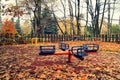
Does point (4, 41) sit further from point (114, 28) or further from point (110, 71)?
point (114, 28)

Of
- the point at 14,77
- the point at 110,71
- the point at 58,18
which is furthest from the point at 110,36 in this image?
the point at 14,77

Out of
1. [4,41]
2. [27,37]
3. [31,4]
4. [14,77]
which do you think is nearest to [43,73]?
[14,77]

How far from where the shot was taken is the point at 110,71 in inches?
245

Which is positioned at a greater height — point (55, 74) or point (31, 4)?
point (31, 4)

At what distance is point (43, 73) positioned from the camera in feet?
19.2

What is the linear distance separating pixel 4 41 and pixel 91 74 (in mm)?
15723

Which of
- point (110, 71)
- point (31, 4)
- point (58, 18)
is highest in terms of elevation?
point (31, 4)

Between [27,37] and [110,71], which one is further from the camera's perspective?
[27,37]

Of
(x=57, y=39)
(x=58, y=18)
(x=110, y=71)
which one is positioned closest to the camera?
(x=110, y=71)

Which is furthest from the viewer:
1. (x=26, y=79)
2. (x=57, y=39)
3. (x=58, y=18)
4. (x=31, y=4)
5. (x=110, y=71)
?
(x=58, y=18)

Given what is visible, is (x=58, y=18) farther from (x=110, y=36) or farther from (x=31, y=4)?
(x=110, y=36)

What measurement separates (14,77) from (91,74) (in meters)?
2.64

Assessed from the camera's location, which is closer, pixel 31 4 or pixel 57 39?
pixel 57 39

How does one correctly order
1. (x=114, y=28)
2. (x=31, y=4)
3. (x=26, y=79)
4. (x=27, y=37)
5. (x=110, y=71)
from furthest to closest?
(x=114, y=28)
(x=31, y=4)
(x=27, y=37)
(x=110, y=71)
(x=26, y=79)
